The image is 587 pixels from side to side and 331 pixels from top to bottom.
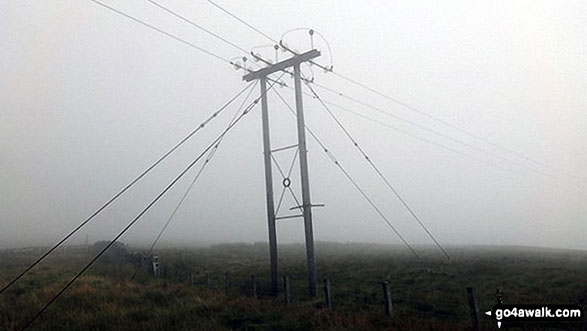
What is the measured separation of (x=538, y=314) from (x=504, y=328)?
1.10 m

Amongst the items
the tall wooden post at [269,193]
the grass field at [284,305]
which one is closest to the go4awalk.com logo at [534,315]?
the grass field at [284,305]

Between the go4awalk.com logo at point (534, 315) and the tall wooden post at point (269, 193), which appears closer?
the go4awalk.com logo at point (534, 315)

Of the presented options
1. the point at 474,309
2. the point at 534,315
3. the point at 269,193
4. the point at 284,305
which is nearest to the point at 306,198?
the point at 269,193

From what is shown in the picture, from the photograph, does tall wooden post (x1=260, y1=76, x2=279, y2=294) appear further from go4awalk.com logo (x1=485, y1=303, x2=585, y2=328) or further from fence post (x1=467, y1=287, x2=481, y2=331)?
go4awalk.com logo (x1=485, y1=303, x2=585, y2=328)

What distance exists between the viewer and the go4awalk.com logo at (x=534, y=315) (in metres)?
9.98

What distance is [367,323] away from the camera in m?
10.3

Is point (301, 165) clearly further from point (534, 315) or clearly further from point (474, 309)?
point (534, 315)

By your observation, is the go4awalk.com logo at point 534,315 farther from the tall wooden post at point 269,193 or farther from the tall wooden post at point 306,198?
the tall wooden post at point 269,193

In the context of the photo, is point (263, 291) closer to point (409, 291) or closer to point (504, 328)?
point (409, 291)

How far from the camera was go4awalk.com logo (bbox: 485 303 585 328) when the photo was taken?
9.98 metres

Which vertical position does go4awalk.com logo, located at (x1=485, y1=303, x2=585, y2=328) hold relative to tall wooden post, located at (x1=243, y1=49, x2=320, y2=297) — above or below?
below

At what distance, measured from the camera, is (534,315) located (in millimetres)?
10172

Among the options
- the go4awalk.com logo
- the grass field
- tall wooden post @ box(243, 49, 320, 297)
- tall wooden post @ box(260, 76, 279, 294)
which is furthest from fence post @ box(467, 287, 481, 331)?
tall wooden post @ box(260, 76, 279, 294)

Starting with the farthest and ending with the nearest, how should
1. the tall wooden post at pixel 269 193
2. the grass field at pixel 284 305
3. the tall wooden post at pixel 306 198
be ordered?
the tall wooden post at pixel 269 193
the tall wooden post at pixel 306 198
the grass field at pixel 284 305
